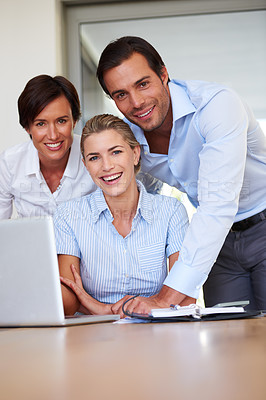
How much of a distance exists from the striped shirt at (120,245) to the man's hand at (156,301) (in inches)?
8.2

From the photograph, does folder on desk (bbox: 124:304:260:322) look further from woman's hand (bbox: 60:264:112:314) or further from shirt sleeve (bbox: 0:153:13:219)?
shirt sleeve (bbox: 0:153:13:219)

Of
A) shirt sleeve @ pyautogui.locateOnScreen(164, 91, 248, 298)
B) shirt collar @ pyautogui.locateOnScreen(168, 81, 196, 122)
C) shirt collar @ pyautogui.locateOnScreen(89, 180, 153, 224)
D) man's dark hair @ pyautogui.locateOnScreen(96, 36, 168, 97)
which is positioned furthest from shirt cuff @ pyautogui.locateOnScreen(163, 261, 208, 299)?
man's dark hair @ pyautogui.locateOnScreen(96, 36, 168, 97)

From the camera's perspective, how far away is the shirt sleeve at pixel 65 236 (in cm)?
171

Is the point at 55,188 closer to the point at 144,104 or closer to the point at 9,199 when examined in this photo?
the point at 9,199

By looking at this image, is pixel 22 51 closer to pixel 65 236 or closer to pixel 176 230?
pixel 65 236

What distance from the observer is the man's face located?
→ 1729 millimetres

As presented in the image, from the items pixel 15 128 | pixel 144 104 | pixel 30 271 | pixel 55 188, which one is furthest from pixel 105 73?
pixel 15 128

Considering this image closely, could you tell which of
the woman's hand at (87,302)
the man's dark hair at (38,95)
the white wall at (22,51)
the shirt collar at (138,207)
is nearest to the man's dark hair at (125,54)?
the man's dark hair at (38,95)

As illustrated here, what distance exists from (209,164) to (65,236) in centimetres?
58

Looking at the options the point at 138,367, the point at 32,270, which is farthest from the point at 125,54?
the point at 138,367

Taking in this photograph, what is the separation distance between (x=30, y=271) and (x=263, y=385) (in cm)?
75

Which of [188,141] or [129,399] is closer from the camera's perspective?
[129,399]

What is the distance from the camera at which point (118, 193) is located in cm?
178

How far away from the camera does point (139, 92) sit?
175 centimetres
